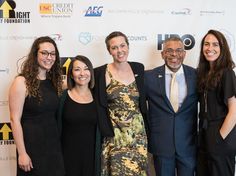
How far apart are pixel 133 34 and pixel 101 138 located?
1073 millimetres

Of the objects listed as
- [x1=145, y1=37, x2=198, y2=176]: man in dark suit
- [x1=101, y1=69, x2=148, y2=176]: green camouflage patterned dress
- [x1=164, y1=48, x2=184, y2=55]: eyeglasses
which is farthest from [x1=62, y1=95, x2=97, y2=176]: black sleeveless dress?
[x1=164, y1=48, x2=184, y2=55]: eyeglasses

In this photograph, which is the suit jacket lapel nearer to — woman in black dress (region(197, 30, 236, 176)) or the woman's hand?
woman in black dress (region(197, 30, 236, 176))

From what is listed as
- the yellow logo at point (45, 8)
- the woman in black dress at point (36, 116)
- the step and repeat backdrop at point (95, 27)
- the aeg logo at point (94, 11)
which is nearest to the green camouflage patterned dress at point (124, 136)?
the woman in black dress at point (36, 116)

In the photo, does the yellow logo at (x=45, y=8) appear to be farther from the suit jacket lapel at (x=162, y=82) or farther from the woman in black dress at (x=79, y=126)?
the suit jacket lapel at (x=162, y=82)

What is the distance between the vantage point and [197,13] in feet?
9.33

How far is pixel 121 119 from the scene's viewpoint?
86.4 inches

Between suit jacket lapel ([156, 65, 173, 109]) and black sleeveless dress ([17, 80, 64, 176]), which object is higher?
suit jacket lapel ([156, 65, 173, 109])

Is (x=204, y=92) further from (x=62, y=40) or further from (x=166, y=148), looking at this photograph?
(x=62, y=40)

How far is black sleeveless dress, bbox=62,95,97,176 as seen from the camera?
216 cm

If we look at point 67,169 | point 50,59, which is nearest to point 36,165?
point 67,169

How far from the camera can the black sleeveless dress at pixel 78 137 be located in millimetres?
2156

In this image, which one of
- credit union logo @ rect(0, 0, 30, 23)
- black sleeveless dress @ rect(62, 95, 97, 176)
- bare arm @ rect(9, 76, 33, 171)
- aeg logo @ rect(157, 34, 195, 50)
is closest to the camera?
bare arm @ rect(9, 76, 33, 171)

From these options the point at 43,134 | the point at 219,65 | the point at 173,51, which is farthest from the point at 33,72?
the point at 219,65

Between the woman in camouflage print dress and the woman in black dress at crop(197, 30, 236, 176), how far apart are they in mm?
462
